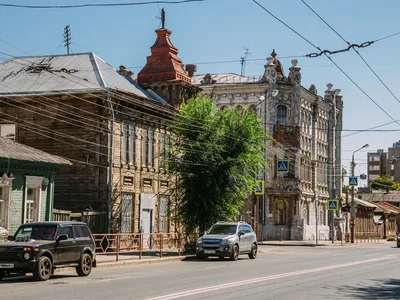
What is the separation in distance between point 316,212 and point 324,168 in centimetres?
616

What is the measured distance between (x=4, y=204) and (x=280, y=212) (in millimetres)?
36918

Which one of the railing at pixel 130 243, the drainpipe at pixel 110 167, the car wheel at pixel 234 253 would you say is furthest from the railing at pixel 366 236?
the car wheel at pixel 234 253

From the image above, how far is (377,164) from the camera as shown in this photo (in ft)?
577

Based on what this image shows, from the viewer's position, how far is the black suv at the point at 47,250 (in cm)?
1795

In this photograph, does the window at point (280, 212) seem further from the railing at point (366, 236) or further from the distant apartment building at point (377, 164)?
the distant apartment building at point (377, 164)

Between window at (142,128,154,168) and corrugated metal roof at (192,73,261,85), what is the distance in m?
23.9

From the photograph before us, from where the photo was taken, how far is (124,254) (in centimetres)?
3059

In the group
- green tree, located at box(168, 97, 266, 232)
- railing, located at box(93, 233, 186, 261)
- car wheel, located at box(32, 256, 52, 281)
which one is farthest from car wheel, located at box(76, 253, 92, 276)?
green tree, located at box(168, 97, 266, 232)

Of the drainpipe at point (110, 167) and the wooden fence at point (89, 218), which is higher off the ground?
the drainpipe at point (110, 167)

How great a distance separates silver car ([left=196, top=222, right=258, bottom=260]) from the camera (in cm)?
2922

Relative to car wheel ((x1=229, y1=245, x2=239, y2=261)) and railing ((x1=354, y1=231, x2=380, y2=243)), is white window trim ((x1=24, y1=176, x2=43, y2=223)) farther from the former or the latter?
railing ((x1=354, y1=231, x2=380, y2=243))

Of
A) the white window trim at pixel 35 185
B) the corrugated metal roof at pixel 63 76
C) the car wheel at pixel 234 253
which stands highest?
the corrugated metal roof at pixel 63 76

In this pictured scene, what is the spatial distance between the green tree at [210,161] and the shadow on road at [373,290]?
15.8m

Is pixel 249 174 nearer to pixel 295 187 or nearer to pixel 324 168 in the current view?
pixel 295 187
